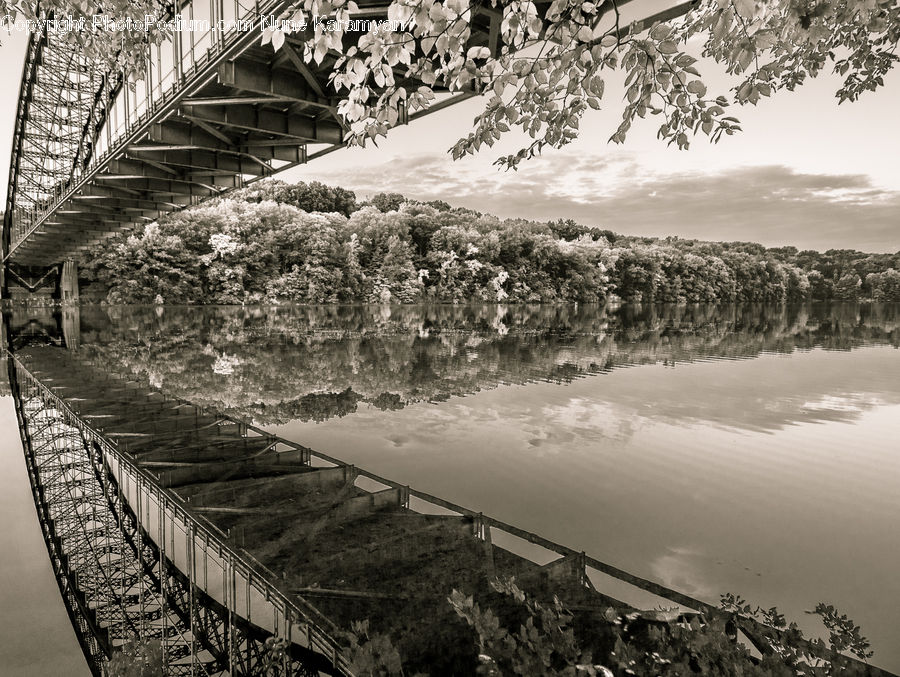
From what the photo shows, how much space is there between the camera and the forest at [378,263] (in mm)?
67750

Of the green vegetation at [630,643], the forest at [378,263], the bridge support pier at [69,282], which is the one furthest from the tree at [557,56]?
the bridge support pier at [69,282]

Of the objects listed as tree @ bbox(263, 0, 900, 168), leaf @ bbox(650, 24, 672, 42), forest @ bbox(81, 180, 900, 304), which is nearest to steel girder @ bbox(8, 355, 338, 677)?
tree @ bbox(263, 0, 900, 168)

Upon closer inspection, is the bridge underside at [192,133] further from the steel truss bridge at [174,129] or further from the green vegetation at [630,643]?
the green vegetation at [630,643]

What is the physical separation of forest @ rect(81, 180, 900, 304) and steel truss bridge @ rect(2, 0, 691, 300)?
10.0 meters

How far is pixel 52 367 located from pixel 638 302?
99.0 m

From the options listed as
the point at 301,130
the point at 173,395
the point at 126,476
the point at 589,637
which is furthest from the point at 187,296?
the point at 589,637

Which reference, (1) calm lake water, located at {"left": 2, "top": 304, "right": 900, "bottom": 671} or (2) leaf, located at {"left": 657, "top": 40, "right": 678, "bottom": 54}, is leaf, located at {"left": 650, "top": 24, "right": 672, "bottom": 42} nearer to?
(2) leaf, located at {"left": 657, "top": 40, "right": 678, "bottom": 54}

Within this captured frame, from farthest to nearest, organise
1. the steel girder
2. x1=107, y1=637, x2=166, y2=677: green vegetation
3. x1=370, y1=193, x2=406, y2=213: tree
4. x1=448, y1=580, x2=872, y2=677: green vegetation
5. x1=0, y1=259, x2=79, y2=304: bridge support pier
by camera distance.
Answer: x1=370, y1=193, x2=406, y2=213: tree → x1=0, y1=259, x2=79, y2=304: bridge support pier → the steel girder → x1=107, y1=637, x2=166, y2=677: green vegetation → x1=448, y1=580, x2=872, y2=677: green vegetation

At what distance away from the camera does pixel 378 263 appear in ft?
262

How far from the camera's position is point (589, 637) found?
399 cm

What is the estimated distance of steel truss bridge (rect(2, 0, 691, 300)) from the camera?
15.5m

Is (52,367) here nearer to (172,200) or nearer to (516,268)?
(172,200)

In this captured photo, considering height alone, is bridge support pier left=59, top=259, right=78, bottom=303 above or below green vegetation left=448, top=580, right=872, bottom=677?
above

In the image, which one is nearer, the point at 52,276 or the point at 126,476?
the point at 126,476
